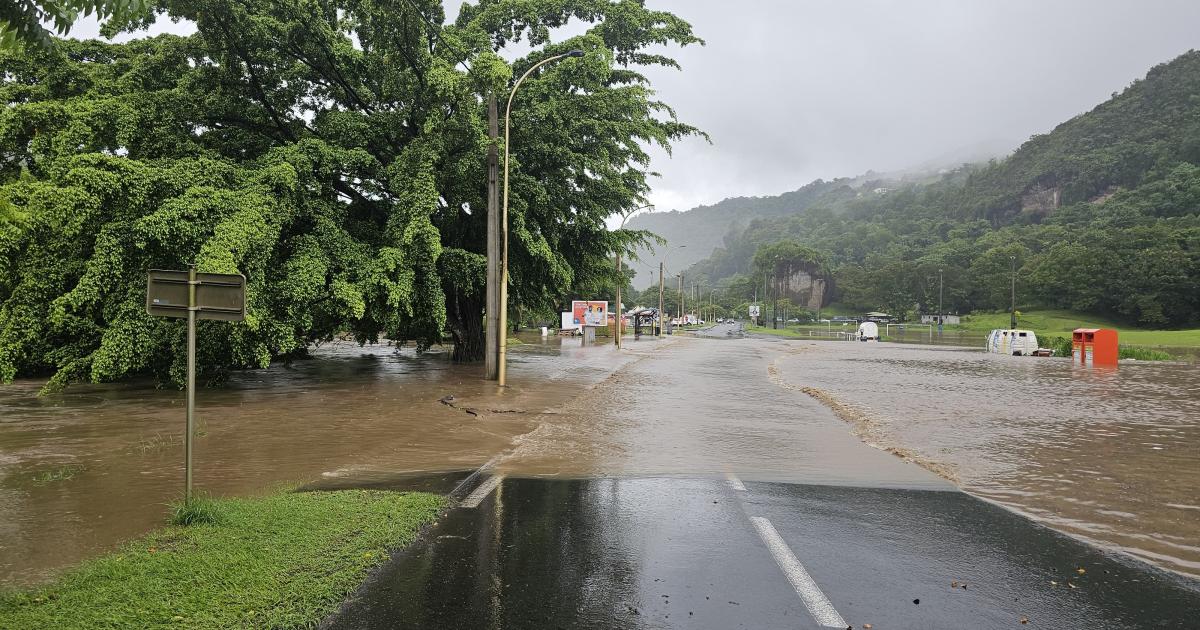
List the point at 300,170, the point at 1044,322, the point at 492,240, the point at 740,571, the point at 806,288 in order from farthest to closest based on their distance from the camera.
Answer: the point at 806,288 → the point at 1044,322 → the point at 492,240 → the point at 300,170 → the point at 740,571

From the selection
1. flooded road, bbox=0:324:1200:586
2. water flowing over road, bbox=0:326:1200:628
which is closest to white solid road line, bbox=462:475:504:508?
water flowing over road, bbox=0:326:1200:628

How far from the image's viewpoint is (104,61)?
18.7m

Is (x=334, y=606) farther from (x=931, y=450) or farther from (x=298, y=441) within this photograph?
(x=931, y=450)

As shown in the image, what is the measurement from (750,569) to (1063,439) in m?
8.48

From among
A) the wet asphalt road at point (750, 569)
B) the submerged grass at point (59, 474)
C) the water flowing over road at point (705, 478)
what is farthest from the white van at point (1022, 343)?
the submerged grass at point (59, 474)

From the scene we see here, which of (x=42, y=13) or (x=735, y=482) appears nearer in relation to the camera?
(x=42, y=13)

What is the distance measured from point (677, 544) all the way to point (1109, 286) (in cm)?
9977

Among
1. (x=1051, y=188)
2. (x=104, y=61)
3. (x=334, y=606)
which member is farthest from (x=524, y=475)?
(x=1051, y=188)

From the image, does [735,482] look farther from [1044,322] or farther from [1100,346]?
[1044,322]

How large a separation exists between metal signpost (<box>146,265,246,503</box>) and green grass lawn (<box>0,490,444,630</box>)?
87 cm

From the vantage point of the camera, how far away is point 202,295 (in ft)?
18.1

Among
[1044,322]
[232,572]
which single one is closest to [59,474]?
[232,572]

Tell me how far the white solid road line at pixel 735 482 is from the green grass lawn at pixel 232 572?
328 cm

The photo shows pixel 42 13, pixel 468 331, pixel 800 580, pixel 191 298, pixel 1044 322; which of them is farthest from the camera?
pixel 1044 322
